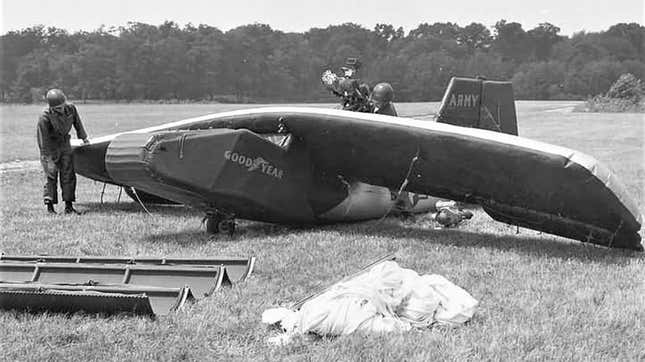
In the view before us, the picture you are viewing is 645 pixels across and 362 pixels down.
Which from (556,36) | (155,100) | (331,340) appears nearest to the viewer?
(331,340)

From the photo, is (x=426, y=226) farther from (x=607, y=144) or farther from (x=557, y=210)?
(x=607, y=144)

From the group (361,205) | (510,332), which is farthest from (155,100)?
(510,332)

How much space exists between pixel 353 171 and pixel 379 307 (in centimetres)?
344

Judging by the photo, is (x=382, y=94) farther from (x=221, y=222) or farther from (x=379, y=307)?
(x=379, y=307)

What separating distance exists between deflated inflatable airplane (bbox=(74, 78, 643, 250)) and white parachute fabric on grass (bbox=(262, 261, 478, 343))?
7.16ft

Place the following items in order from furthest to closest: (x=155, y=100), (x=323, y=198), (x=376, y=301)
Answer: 1. (x=155, y=100)
2. (x=323, y=198)
3. (x=376, y=301)

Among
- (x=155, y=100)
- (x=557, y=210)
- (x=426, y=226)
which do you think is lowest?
(x=155, y=100)

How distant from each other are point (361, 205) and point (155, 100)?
2472 inches

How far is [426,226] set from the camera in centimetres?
891

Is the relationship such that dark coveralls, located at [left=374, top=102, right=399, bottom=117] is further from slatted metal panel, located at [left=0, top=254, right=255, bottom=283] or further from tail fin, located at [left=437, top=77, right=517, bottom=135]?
slatted metal panel, located at [left=0, top=254, right=255, bottom=283]

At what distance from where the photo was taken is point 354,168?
26.7 ft

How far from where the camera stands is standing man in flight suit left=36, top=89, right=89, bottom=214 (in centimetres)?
990

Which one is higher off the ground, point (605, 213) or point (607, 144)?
point (605, 213)

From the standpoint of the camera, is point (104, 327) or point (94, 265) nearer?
point (104, 327)
